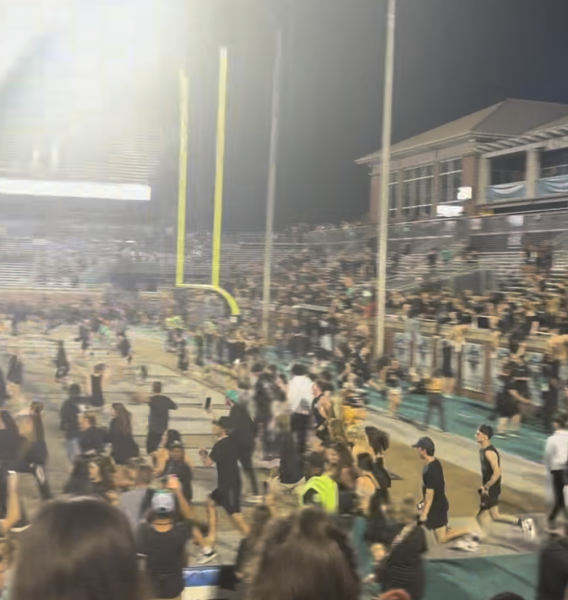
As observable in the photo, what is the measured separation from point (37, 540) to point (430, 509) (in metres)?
2.68

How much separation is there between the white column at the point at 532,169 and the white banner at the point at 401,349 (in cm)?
105

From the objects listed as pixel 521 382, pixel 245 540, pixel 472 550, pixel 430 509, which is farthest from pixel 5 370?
pixel 521 382

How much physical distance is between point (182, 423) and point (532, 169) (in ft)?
7.36

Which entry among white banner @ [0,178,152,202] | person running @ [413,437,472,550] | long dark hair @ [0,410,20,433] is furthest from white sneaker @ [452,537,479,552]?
white banner @ [0,178,152,202]

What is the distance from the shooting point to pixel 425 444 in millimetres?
3344

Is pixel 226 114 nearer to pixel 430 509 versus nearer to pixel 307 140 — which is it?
pixel 307 140

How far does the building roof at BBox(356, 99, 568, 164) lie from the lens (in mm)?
3512

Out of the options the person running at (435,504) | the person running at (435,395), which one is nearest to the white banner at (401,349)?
the person running at (435,395)

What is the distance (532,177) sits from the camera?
3.59 meters

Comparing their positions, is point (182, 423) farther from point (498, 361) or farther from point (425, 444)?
point (498, 361)

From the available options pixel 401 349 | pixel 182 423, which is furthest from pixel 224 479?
pixel 401 349

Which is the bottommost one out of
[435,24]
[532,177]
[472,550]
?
[472,550]

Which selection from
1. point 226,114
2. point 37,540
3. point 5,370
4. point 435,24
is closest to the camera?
point 37,540

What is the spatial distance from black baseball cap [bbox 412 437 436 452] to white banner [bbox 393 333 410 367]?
0.38 metres
